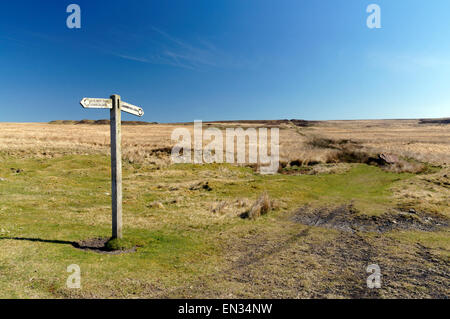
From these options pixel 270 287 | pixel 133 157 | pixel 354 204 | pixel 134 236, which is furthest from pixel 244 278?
pixel 133 157

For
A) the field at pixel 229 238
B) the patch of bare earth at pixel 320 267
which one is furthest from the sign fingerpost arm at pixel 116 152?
the patch of bare earth at pixel 320 267

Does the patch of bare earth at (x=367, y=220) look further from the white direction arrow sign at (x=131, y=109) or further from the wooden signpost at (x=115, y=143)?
the white direction arrow sign at (x=131, y=109)

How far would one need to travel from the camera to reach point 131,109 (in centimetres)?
848

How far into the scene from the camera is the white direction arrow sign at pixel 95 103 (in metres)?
7.16

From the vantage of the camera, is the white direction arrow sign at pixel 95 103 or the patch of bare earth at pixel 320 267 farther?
the white direction arrow sign at pixel 95 103

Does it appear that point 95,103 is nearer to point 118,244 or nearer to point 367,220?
point 118,244

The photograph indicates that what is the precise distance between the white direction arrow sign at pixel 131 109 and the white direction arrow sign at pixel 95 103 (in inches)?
16.7

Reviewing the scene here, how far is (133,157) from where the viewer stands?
31.0 m

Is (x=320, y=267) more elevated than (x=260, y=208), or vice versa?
(x=260, y=208)

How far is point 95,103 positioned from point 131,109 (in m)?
1.22

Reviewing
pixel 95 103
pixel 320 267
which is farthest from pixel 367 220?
pixel 95 103

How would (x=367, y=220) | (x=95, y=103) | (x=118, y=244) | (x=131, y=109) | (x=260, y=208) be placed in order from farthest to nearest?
(x=260, y=208) < (x=367, y=220) < (x=131, y=109) < (x=118, y=244) < (x=95, y=103)
